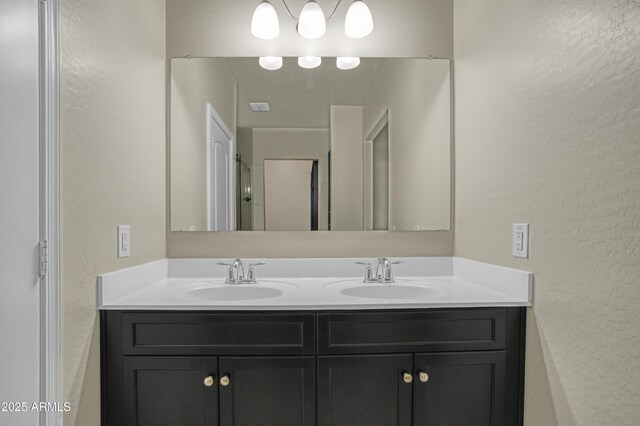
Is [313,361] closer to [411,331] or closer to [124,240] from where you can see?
[411,331]

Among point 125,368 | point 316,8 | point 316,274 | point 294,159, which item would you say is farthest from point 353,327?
point 316,8

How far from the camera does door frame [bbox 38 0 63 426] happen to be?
97cm

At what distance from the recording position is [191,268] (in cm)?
177

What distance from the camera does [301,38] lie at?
182 cm

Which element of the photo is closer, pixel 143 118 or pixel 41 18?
pixel 41 18

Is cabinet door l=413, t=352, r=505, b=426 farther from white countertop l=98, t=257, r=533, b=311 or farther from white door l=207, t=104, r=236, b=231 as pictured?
white door l=207, t=104, r=236, b=231

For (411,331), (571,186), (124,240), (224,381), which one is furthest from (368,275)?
(124,240)

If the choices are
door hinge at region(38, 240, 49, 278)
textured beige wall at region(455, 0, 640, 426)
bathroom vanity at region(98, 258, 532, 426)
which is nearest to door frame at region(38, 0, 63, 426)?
door hinge at region(38, 240, 49, 278)

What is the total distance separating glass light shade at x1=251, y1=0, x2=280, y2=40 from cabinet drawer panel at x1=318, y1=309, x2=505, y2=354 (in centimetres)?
130

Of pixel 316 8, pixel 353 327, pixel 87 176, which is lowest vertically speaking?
pixel 353 327

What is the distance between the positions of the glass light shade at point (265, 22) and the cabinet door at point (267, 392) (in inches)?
55.6

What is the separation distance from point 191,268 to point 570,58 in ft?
5.46

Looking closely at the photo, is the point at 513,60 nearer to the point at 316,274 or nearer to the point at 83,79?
the point at 316,274

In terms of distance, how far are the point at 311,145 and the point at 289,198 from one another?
283mm
